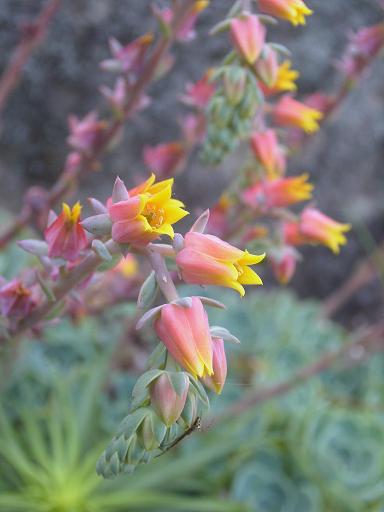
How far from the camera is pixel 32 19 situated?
58.1 inches

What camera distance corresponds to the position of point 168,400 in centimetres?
44

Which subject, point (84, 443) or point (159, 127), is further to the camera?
point (159, 127)

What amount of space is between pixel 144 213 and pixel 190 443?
873 mm

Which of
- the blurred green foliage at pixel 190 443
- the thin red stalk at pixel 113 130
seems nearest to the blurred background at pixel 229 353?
the blurred green foliage at pixel 190 443

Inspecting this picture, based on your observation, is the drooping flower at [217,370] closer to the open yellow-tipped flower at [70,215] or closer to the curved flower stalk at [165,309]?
the curved flower stalk at [165,309]

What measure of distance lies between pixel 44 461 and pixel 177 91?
3.36 ft

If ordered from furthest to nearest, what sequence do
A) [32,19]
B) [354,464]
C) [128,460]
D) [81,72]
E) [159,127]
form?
[159,127], [81,72], [32,19], [354,464], [128,460]

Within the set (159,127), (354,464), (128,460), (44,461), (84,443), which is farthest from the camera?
(159,127)

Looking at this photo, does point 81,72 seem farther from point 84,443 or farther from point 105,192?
point 84,443

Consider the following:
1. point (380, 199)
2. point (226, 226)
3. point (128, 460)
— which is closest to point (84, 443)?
point (226, 226)

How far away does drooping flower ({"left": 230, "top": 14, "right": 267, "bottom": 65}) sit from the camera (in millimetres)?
629

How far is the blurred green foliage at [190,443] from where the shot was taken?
1080 millimetres

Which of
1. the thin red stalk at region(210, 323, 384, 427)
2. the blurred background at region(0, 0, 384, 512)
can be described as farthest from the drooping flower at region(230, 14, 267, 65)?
the thin red stalk at region(210, 323, 384, 427)

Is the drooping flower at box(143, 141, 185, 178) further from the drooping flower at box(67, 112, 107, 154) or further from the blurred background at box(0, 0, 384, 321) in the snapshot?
the blurred background at box(0, 0, 384, 321)
